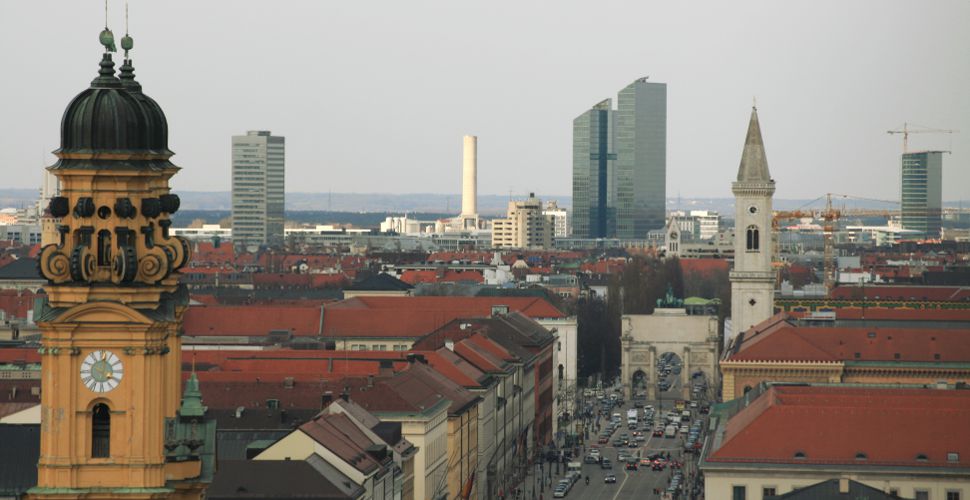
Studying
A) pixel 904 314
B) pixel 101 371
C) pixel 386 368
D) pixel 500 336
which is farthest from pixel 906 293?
pixel 101 371

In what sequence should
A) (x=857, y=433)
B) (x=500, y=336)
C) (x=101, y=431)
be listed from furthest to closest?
(x=500, y=336) → (x=857, y=433) → (x=101, y=431)

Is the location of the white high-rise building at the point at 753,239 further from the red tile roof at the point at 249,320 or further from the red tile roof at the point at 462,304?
the red tile roof at the point at 249,320

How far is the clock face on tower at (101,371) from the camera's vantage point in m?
30.9

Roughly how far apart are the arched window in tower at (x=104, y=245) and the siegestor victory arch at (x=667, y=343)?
434 ft

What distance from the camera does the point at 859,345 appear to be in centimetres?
12338

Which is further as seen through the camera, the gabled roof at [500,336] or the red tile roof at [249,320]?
the red tile roof at [249,320]

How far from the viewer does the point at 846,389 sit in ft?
313

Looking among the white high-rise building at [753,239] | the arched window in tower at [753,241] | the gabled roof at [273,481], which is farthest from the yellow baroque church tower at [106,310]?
the arched window in tower at [753,241]

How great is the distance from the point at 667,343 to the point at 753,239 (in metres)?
9.95

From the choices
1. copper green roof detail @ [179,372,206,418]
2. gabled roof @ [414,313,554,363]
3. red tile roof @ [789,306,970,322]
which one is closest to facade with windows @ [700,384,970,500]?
gabled roof @ [414,313,554,363]

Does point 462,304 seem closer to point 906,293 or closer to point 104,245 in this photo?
point 906,293

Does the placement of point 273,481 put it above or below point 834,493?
above

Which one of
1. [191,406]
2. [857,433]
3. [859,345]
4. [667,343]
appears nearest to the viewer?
[191,406]

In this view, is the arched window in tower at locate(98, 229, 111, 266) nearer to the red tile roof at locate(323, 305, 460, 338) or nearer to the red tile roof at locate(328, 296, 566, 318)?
the red tile roof at locate(323, 305, 460, 338)
